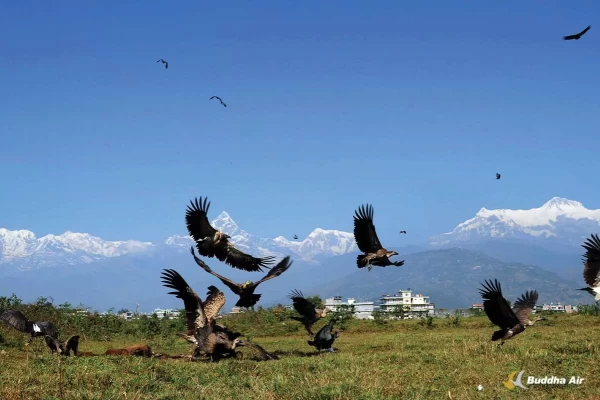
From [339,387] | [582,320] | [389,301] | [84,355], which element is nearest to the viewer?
[339,387]

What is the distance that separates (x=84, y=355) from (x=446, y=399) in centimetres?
956

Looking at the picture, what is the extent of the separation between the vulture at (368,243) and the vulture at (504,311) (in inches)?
178

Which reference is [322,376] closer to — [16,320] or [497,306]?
[497,306]

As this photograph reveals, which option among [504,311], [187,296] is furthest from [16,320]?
[504,311]

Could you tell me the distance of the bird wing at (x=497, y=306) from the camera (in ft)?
47.9

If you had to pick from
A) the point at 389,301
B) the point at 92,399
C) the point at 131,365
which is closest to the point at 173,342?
the point at 131,365

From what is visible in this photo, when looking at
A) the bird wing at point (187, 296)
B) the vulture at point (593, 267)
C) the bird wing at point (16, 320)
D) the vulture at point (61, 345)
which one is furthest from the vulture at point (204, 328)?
the vulture at point (593, 267)

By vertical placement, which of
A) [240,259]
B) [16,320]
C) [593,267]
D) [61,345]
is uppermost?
[240,259]

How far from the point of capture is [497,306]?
48.6 ft

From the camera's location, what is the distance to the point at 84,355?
627 inches

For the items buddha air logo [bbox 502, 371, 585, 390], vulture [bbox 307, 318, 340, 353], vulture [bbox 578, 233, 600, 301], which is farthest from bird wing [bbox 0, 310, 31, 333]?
vulture [bbox 578, 233, 600, 301]

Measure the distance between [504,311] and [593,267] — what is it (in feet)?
17.6

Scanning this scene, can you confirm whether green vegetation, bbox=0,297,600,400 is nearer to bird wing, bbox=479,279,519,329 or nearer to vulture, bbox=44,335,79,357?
bird wing, bbox=479,279,519,329

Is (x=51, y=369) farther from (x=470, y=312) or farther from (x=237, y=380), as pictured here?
(x=470, y=312)
